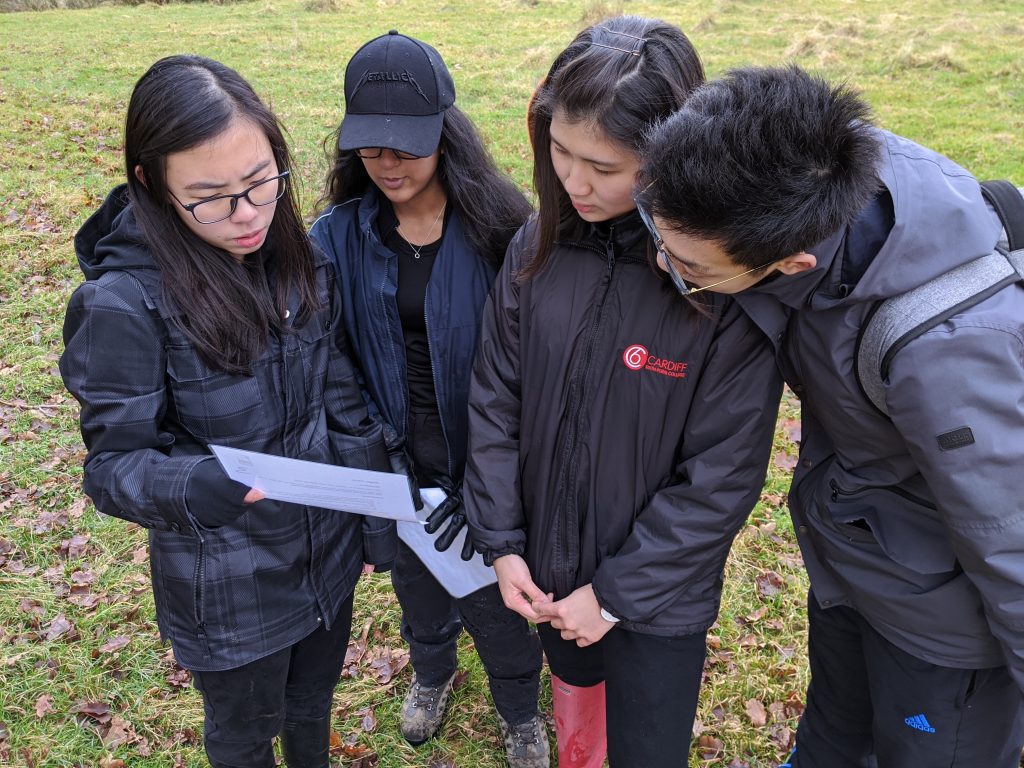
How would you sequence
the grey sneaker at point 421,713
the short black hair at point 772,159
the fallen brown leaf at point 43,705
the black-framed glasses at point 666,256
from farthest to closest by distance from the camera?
the fallen brown leaf at point 43,705, the grey sneaker at point 421,713, the black-framed glasses at point 666,256, the short black hair at point 772,159

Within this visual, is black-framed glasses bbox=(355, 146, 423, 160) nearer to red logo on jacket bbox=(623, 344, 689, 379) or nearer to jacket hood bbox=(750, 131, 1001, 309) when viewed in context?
red logo on jacket bbox=(623, 344, 689, 379)

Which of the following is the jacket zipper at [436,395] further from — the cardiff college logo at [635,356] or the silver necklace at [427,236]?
the cardiff college logo at [635,356]

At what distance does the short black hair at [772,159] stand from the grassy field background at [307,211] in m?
2.19

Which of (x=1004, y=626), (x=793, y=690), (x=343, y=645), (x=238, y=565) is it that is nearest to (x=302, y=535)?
(x=238, y=565)

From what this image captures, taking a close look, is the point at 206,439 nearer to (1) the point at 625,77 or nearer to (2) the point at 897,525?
(1) the point at 625,77

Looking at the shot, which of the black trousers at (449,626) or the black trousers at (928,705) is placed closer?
the black trousers at (928,705)

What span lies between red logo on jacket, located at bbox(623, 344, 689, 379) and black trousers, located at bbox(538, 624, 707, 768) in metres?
0.67

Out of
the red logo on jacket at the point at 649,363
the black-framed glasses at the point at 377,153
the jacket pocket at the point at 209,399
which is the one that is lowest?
the jacket pocket at the point at 209,399

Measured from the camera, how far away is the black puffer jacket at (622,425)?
175 centimetres

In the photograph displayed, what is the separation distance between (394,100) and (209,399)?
34.3 inches

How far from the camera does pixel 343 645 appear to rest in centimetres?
229

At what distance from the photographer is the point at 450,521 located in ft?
7.51

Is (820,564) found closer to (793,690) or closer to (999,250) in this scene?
(999,250)

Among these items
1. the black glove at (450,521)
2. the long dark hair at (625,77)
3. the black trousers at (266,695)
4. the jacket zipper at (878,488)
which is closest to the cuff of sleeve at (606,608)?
the black glove at (450,521)
